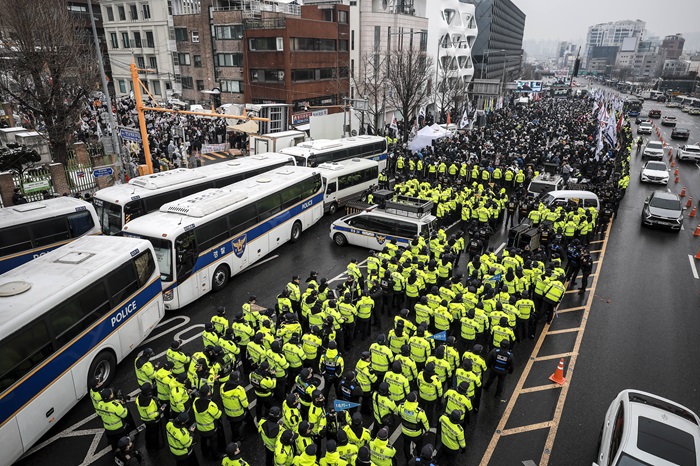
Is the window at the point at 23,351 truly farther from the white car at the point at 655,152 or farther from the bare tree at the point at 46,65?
the white car at the point at 655,152

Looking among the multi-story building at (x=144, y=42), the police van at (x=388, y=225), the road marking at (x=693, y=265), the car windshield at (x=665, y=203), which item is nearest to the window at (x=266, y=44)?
the multi-story building at (x=144, y=42)

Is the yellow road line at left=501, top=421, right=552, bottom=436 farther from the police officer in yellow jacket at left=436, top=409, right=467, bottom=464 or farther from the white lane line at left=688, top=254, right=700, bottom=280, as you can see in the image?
the white lane line at left=688, top=254, right=700, bottom=280

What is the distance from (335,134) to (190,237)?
24449 millimetres

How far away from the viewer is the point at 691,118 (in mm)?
69062

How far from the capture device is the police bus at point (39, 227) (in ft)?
43.1

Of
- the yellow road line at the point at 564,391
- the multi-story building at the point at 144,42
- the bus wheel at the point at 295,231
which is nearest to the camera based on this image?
the yellow road line at the point at 564,391

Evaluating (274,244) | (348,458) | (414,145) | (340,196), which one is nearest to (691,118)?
(414,145)

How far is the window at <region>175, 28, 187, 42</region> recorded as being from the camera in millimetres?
44244

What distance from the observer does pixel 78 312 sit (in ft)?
29.9

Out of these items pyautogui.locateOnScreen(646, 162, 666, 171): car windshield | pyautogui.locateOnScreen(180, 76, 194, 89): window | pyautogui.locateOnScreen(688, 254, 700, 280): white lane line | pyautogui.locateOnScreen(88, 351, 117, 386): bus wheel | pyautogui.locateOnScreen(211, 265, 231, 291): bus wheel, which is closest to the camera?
pyautogui.locateOnScreen(88, 351, 117, 386): bus wheel

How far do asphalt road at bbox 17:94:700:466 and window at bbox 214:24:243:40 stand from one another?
2935 cm

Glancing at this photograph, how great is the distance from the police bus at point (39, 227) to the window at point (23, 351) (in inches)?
268

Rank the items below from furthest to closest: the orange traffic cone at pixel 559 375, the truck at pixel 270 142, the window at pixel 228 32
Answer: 1. the window at pixel 228 32
2. the truck at pixel 270 142
3. the orange traffic cone at pixel 559 375

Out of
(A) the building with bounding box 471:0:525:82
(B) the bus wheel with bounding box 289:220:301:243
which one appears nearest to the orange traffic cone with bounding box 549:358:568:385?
(B) the bus wheel with bounding box 289:220:301:243
